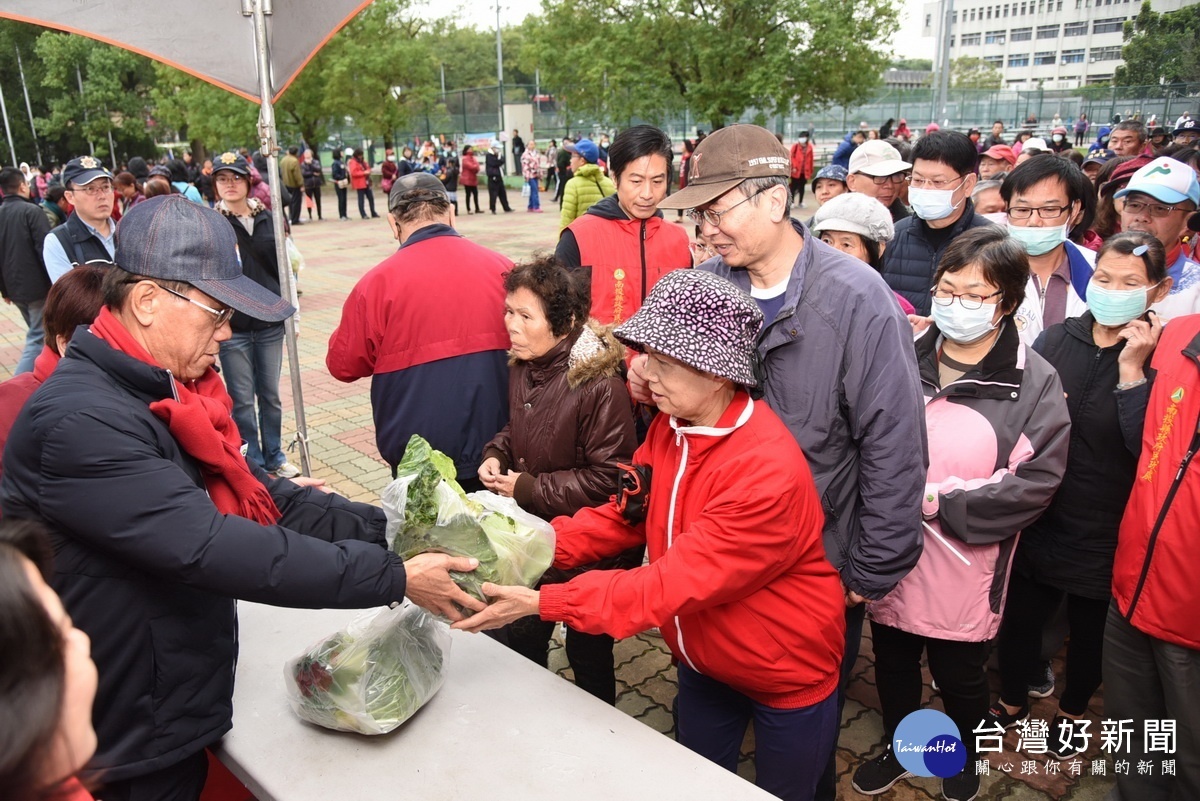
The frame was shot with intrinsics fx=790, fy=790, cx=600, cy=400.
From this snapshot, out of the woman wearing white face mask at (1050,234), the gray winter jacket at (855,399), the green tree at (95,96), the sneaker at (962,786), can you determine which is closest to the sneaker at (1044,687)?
the sneaker at (962,786)

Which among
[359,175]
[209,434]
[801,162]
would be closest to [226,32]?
[209,434]

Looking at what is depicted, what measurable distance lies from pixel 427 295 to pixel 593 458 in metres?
1.04

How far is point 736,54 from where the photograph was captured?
2192 centimetres

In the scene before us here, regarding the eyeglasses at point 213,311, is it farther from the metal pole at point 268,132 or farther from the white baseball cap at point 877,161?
the white baseball cap at point 877,161

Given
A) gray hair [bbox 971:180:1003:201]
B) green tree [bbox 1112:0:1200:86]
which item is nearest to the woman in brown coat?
gray hair [bbox 971:180:1003:201]

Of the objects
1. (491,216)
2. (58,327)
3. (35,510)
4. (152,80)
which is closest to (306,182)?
(491,216)

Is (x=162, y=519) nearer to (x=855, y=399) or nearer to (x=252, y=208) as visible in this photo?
(x=855, y=399)

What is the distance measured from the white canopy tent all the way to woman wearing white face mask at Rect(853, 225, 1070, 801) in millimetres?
2969

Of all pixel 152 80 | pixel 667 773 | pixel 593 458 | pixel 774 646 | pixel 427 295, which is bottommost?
pixel 667 773

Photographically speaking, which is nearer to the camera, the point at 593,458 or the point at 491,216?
the point at 593,458

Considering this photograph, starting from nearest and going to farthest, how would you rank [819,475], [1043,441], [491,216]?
[819,475] < [1043,441] < [491,216]

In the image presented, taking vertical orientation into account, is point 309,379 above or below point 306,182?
below

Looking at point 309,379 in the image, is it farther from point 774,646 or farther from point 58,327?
point 774,646

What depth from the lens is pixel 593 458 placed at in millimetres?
2943
